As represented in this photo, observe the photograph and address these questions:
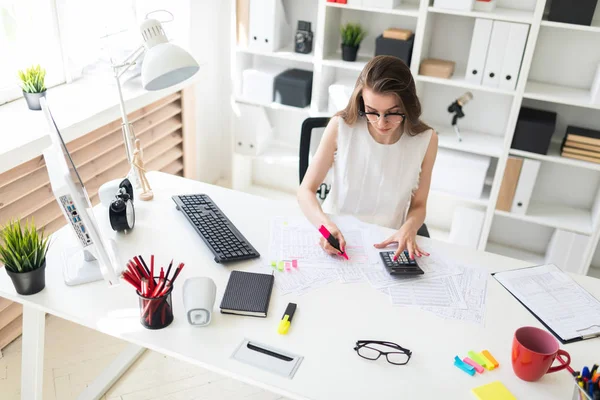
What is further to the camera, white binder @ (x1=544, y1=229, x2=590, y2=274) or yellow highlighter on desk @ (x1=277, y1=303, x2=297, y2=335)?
white binder @ (x1=544, y1=229, x2=590, y2=274)

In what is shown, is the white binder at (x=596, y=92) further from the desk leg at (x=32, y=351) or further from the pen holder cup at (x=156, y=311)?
the desk leg at (x=32, y=351)

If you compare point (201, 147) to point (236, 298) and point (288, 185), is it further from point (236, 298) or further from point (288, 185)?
point (236, 298)

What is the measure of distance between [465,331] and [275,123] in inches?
95.7

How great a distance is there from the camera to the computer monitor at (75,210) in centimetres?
132

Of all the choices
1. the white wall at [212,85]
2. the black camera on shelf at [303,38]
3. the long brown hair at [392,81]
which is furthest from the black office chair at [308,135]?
the white wall at [212,85]

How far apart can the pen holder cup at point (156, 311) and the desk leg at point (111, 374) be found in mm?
892

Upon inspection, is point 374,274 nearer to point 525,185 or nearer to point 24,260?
point 24,260

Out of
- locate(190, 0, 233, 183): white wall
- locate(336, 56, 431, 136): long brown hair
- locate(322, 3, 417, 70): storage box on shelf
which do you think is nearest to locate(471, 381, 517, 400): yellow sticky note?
locate(336, 56, 431, 136): long brown hair

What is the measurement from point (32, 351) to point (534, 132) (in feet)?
8.04

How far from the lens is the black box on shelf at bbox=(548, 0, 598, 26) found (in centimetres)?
253

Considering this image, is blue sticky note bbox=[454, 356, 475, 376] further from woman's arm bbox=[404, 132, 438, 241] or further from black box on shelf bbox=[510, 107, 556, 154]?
black box on shelf bbox=[510, 107, 556, 154]

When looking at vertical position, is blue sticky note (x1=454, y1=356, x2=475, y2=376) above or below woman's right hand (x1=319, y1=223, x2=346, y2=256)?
below

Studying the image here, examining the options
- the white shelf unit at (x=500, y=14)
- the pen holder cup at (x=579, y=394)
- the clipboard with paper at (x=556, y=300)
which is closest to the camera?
the pen holder cup at (x=579, y=394)

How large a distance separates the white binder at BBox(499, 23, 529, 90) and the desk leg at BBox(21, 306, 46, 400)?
233 cm
